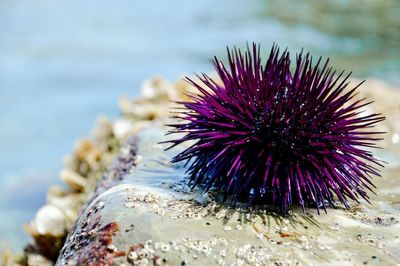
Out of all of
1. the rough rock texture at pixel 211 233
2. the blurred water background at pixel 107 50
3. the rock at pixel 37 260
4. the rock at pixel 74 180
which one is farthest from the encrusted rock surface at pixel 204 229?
the blurred water background at pixel 107 50

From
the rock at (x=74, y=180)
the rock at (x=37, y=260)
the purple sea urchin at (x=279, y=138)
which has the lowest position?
the rock at (x=37, y=260)

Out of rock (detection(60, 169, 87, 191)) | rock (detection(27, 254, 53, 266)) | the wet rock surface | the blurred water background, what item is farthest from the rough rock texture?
the blurred water background

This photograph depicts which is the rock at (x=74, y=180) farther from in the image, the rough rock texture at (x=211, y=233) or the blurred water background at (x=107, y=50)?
the rough rock texture at (x=211, y=233)

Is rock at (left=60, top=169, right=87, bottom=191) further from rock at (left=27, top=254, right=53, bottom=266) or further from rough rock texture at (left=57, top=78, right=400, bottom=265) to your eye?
rough rock texture at (left=57, top=78, right=400, bottom=265)

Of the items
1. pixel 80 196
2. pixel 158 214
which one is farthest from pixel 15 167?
pixel 158 214

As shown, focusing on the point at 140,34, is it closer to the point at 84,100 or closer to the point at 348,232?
the point at 84,100
